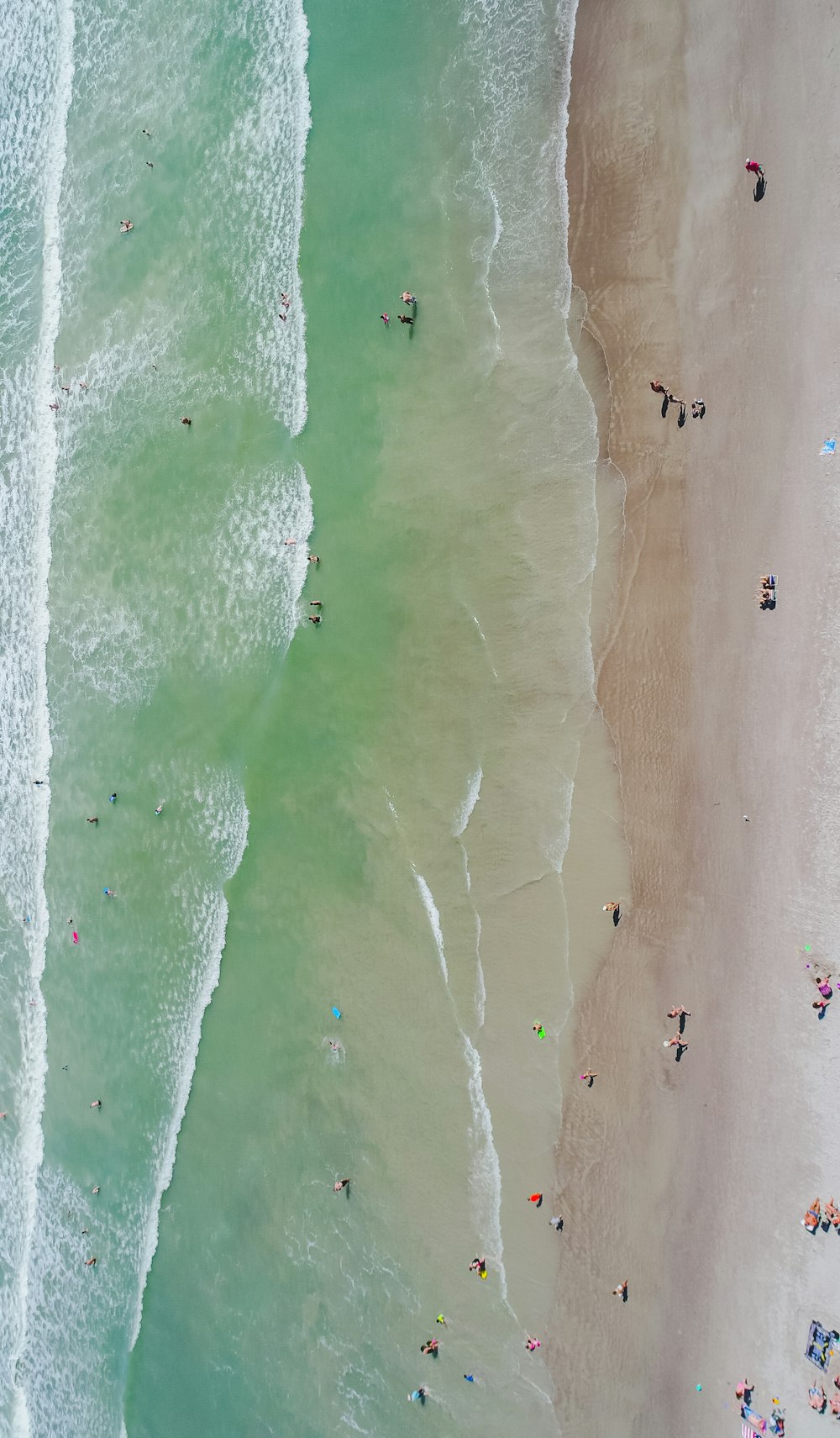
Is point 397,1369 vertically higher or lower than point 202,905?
lower

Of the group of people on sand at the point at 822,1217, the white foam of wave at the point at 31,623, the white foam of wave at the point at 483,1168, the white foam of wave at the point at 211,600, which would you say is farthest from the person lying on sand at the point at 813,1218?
the white foam of wave at the point at 31,623

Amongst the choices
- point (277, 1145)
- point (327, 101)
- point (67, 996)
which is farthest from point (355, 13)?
point (277, 1145)

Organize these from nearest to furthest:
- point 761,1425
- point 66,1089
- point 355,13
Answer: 1. point 761,1425
2. point 355,13
3. point 66,1089

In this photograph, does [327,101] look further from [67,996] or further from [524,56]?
[67,996]

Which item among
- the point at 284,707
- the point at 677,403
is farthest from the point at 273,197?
the point at 284,707

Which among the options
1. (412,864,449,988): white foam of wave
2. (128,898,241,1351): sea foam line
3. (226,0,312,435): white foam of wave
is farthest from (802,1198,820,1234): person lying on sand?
(226,0,312,435): white foam of wave

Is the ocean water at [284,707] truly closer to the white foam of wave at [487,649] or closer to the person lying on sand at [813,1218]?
the white foam of wave at [487,649]

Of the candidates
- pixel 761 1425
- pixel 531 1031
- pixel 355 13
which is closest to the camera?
pixel 761 1425
